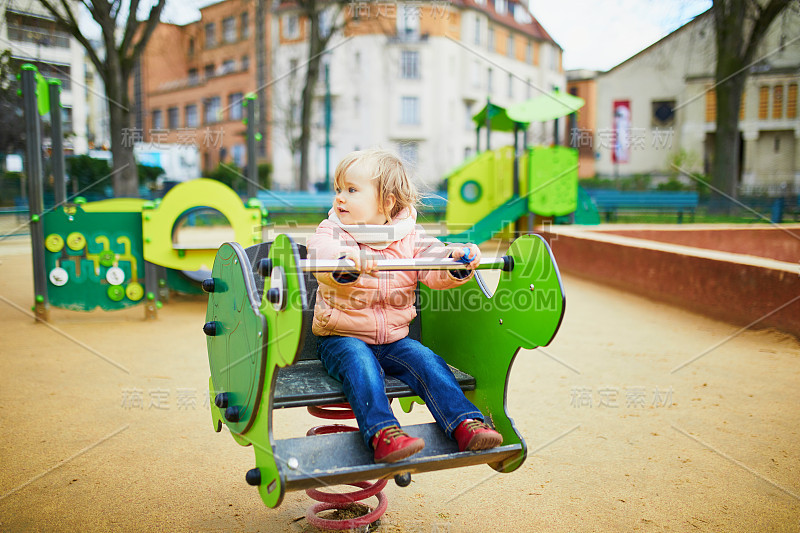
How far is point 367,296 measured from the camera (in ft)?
6.94

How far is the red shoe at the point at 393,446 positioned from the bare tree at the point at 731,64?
45.7ft

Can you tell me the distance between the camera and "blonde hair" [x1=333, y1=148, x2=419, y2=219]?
210 centimetres

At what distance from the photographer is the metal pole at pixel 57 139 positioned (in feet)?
18.5

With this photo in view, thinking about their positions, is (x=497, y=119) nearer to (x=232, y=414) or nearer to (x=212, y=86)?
(x=232, y=414)

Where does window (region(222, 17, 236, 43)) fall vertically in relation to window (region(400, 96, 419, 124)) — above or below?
above

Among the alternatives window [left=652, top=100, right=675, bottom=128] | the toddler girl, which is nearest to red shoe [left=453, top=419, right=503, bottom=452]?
the toddler girl

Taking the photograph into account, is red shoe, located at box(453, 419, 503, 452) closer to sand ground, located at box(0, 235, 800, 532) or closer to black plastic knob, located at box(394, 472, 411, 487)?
black plastic knob, located at box(394, 472, 411, 487)

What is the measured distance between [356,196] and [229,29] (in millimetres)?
36535

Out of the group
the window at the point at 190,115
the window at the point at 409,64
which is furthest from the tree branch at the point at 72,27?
the window at the point at 190,115

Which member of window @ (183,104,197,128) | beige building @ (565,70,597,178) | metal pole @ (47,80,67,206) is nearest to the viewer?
metal pole @ (47,80,67,206)

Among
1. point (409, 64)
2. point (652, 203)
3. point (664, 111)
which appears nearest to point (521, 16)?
point (409, 64)

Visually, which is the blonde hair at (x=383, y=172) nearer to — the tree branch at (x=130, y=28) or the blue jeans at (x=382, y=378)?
the blue jeans at (x=382, y=378)

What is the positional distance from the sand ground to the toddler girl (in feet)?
1.82

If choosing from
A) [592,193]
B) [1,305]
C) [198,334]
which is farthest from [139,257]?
[592,193]
